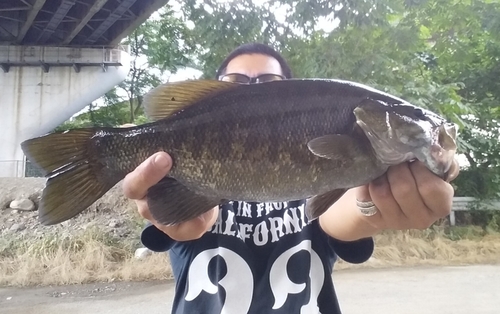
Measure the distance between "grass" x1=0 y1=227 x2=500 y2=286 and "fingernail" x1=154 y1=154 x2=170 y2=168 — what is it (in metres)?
4.34

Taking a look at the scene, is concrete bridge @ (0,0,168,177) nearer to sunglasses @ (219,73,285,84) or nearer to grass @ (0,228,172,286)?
grass @ (0,228,172,286)

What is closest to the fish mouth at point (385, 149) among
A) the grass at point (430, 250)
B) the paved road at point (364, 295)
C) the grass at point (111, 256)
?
the paved road at point (364, 295)

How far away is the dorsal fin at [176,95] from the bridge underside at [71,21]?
300 inches

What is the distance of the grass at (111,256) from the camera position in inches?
206

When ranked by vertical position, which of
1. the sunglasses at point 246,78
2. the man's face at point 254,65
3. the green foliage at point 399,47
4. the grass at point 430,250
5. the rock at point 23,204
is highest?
the green foliage at point 399,47

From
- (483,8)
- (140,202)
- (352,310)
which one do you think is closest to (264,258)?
(140,202)

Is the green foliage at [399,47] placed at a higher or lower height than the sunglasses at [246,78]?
higher

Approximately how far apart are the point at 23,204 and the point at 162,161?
22.9ft

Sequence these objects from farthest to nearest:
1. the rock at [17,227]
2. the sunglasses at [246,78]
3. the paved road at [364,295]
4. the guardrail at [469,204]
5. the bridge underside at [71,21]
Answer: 1. the bridge underside at [71,21]
2. the guardrail at [469,204]
3. the rock at [17,227]
4. the paved road at [364,295]
5. the sunglasses at [246,78]

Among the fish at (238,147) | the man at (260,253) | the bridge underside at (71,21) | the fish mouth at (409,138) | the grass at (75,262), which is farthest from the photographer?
the bridge underside at (71,21)

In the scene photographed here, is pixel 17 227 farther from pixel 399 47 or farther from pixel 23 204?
pixel 399 47

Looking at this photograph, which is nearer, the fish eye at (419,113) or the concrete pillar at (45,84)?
the fish eye at (419,113)

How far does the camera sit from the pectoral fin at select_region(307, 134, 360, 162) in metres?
1.08

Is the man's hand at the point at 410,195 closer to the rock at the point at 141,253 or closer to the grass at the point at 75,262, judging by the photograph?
the grass at the point at 75,262
